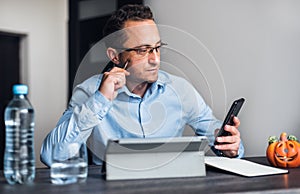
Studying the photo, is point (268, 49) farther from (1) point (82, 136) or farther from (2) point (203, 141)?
(1) point (82, 136)

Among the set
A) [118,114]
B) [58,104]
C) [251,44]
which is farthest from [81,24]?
[118,114]

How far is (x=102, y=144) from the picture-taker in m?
1.42

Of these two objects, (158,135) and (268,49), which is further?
(268,49)

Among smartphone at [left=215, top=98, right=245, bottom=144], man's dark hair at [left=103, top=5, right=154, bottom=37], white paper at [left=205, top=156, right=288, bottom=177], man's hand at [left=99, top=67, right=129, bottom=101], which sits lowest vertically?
white paper at [left=205, top=156, right=288, bottom=177]

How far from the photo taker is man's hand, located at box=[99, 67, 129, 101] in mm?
1359

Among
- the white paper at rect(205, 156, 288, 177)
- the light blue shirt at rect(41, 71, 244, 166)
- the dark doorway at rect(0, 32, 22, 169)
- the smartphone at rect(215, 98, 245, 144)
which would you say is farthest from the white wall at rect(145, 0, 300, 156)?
the dark doorway at rect(0, 32, 22, 169)

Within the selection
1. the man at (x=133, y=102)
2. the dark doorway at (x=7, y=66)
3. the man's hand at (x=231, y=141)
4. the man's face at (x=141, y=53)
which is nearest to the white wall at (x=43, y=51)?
the dark doorway at (x=7, y=66)

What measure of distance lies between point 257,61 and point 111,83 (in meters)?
0.92

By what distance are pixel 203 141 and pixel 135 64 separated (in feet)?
1.31

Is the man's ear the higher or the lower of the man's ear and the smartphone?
the higher

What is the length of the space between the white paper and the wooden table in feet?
0.10

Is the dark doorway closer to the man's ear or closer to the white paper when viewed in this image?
the man's ear

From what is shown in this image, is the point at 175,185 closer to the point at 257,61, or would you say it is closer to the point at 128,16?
the point at 128,16

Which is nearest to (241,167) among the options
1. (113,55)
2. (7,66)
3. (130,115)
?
(130,115)
